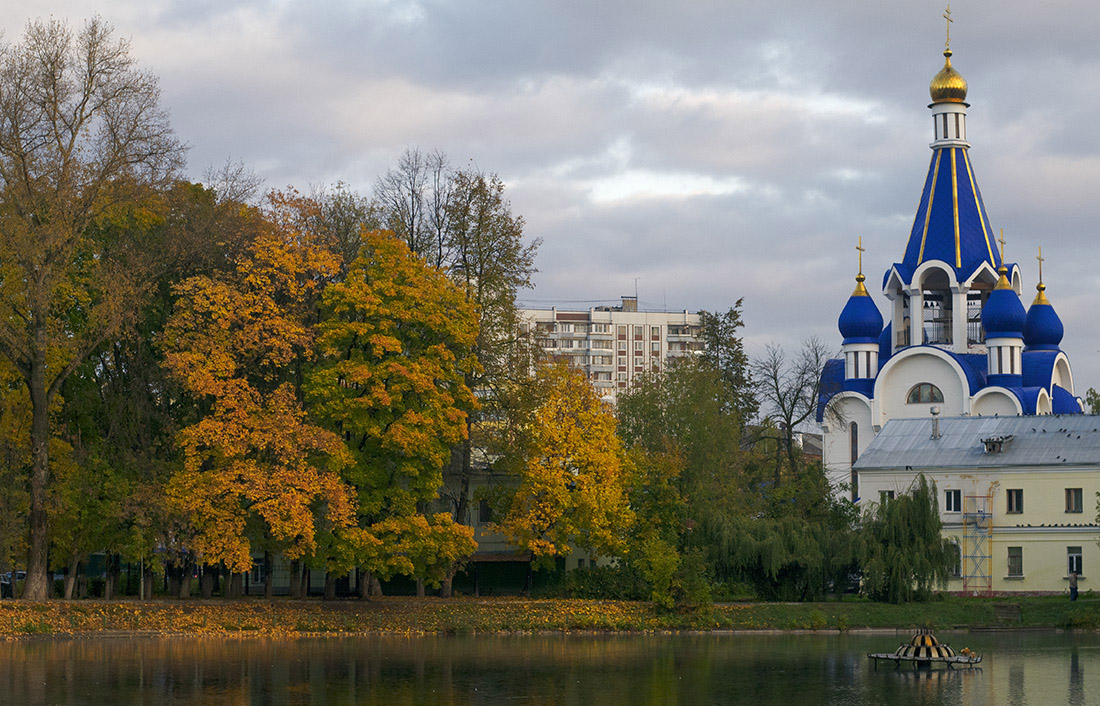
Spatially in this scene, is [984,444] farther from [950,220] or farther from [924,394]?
[950,220]

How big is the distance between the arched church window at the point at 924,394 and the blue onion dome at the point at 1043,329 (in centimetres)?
517

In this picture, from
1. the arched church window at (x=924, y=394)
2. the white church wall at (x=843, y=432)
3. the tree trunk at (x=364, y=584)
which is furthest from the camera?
the white church wall at (x=843, y=432)

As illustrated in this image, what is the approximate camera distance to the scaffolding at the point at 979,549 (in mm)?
59688

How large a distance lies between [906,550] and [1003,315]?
23.2 m

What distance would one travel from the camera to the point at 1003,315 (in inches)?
2859

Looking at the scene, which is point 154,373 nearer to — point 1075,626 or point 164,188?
point 164,188

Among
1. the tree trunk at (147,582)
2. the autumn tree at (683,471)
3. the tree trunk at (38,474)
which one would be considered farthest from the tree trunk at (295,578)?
the autumn tree at (683,471)

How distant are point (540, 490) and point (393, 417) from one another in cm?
594

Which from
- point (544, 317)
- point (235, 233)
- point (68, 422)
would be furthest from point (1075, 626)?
point (544, 317)

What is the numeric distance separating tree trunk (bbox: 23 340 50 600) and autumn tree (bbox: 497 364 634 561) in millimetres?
14991

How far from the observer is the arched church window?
248ft

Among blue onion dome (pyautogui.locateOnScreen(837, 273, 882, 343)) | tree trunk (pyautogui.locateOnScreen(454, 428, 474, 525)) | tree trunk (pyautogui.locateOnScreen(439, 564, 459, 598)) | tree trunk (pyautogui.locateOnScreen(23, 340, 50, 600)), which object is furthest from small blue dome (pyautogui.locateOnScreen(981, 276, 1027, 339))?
tree trunk (pyautogui.locateOnScreen(23, 340, 50, 600))

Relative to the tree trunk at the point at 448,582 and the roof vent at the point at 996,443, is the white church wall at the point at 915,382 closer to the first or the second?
the roof vent at the point at 996,443

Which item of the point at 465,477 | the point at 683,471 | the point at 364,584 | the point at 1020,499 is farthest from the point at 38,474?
the point at 1020,499
